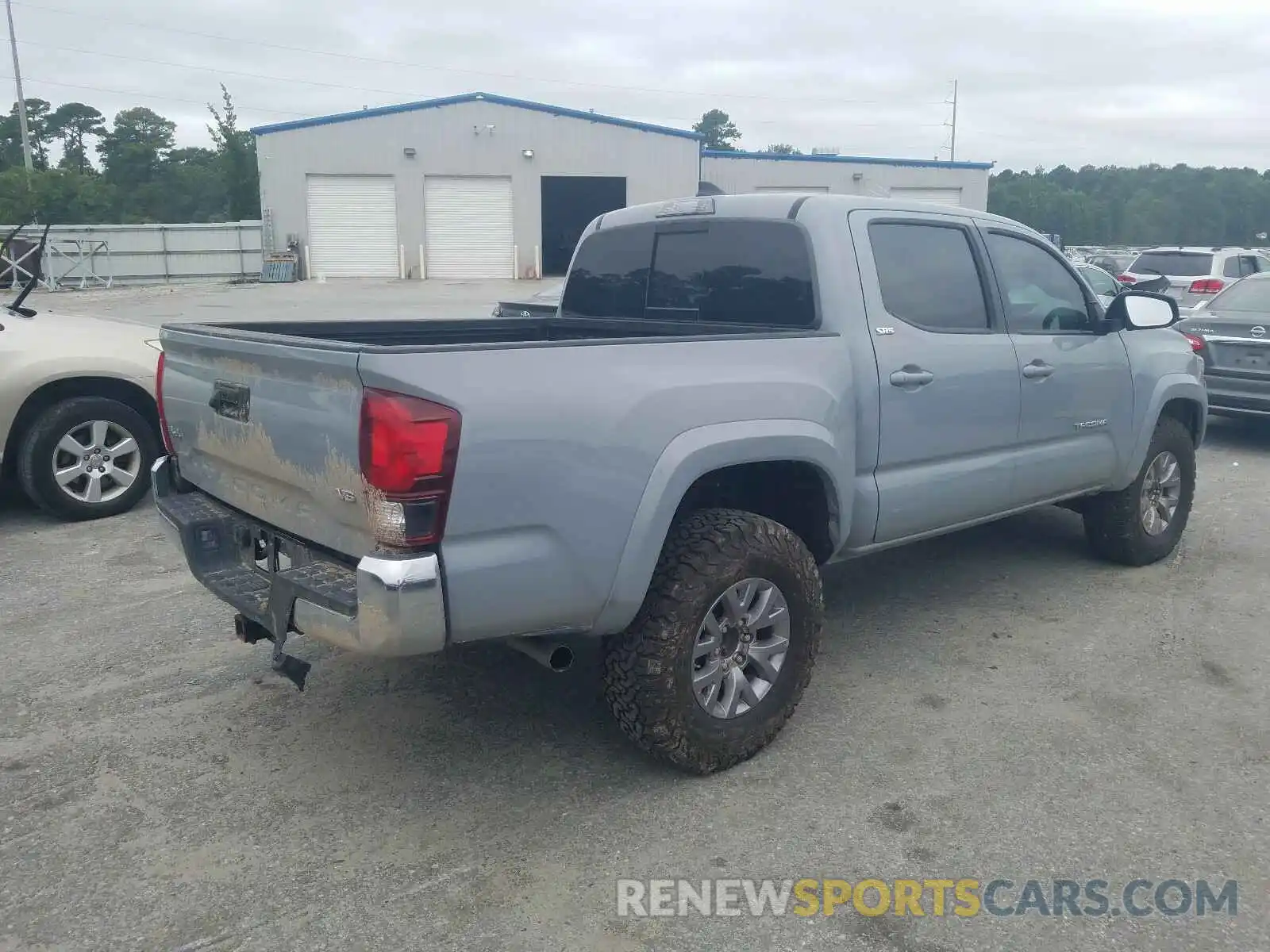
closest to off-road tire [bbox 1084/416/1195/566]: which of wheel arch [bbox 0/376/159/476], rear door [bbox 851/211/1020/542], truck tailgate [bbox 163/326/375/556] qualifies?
rear door [bbox 851/211/1020/542]

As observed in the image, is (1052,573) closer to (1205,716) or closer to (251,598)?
(1205,716)

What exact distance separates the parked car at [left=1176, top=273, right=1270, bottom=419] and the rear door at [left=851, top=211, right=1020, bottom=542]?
214 inches

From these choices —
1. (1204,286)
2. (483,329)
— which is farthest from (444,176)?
(483,329)

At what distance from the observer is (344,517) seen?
3.00 m

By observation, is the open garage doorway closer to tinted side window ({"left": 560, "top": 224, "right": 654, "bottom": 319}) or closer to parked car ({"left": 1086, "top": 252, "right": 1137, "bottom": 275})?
parked car ({"left": 1086, "top": 252, "right": 1137, "bottom": 275})

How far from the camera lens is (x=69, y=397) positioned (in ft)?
21.7

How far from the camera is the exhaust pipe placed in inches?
126

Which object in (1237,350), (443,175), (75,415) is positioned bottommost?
(75,415)

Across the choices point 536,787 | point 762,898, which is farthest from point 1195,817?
point 536,787

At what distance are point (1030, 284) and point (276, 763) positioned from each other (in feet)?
12.6

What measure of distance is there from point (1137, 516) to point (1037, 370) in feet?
4.64

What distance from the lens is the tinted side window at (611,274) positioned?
477 cm

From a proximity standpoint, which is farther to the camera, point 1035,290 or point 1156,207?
point 1156,207

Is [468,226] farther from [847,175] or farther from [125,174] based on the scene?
[125,174]
